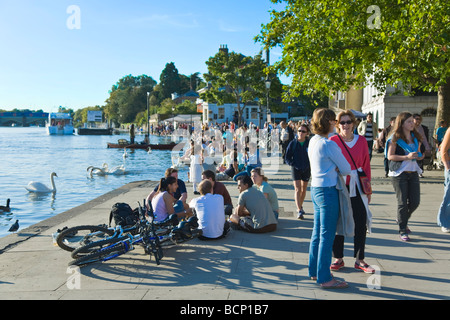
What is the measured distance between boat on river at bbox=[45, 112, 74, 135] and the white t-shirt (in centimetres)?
10534

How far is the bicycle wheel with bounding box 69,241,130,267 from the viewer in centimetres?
550

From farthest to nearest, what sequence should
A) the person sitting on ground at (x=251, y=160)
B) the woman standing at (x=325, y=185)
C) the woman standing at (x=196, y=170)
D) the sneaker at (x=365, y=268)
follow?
the person sitting on ground at (x=251, y=160)
the woman standing at (x=196, y=170)
the sneaker at (x=365, y=268)
the woman standing at (x=325, y=185)

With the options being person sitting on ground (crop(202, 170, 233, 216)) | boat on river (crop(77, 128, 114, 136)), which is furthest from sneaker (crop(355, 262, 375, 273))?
boat on river (crop(77, 128, 114, 136))

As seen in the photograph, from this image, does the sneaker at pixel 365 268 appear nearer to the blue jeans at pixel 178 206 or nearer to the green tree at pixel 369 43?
the blue jeans at pixel 178 206

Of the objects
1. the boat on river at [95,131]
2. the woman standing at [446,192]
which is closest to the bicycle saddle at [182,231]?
the woman standing at [446,192]

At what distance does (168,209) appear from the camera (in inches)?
277

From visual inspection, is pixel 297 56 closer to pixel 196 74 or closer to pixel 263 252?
pixel 263 252

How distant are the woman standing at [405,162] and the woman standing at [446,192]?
14.8 inches

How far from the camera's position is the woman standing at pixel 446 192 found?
6633 mm

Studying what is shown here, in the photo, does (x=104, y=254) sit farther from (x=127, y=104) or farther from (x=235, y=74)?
(x=127, y=104)

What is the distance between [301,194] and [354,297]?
157 inches

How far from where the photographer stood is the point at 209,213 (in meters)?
6.60

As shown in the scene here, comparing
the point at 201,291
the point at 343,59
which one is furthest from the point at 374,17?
the point at 201,291

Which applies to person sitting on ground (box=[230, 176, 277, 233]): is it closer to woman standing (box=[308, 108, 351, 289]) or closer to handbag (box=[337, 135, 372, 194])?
handbag (box=[337, 135, 372, 194])
